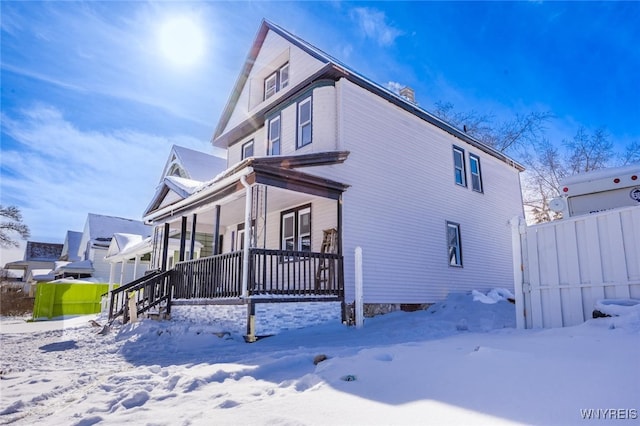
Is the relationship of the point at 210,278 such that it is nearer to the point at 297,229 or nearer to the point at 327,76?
the point at 297,229

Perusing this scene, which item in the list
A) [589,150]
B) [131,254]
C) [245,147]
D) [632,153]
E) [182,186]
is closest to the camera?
[182,186]

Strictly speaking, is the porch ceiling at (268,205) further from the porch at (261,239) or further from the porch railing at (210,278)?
the porch railing at (210,278)

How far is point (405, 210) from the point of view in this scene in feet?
40.7

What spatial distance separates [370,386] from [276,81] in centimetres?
1263

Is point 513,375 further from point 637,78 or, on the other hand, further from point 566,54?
point 637,78

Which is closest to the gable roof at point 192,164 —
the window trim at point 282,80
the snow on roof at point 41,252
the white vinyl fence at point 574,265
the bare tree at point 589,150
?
the window trim at point 282,80

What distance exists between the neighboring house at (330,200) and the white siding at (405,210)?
0.05 meters

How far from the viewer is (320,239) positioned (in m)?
11.2

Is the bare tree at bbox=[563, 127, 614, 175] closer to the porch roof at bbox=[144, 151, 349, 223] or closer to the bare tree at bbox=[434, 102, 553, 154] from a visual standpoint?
the bare tree at bbox=[434, 102, 553, 154]

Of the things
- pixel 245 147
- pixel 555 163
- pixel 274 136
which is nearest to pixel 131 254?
pixel 245 147

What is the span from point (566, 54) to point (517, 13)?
174 inches

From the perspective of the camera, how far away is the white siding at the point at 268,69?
12.6m

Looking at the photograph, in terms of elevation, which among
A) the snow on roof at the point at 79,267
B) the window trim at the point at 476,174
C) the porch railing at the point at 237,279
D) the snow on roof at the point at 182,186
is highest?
the window trim at the point at 476,174

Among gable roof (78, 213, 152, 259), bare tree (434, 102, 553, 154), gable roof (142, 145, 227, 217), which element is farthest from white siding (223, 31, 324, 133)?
gable roof (78, 213, 152, 259)
